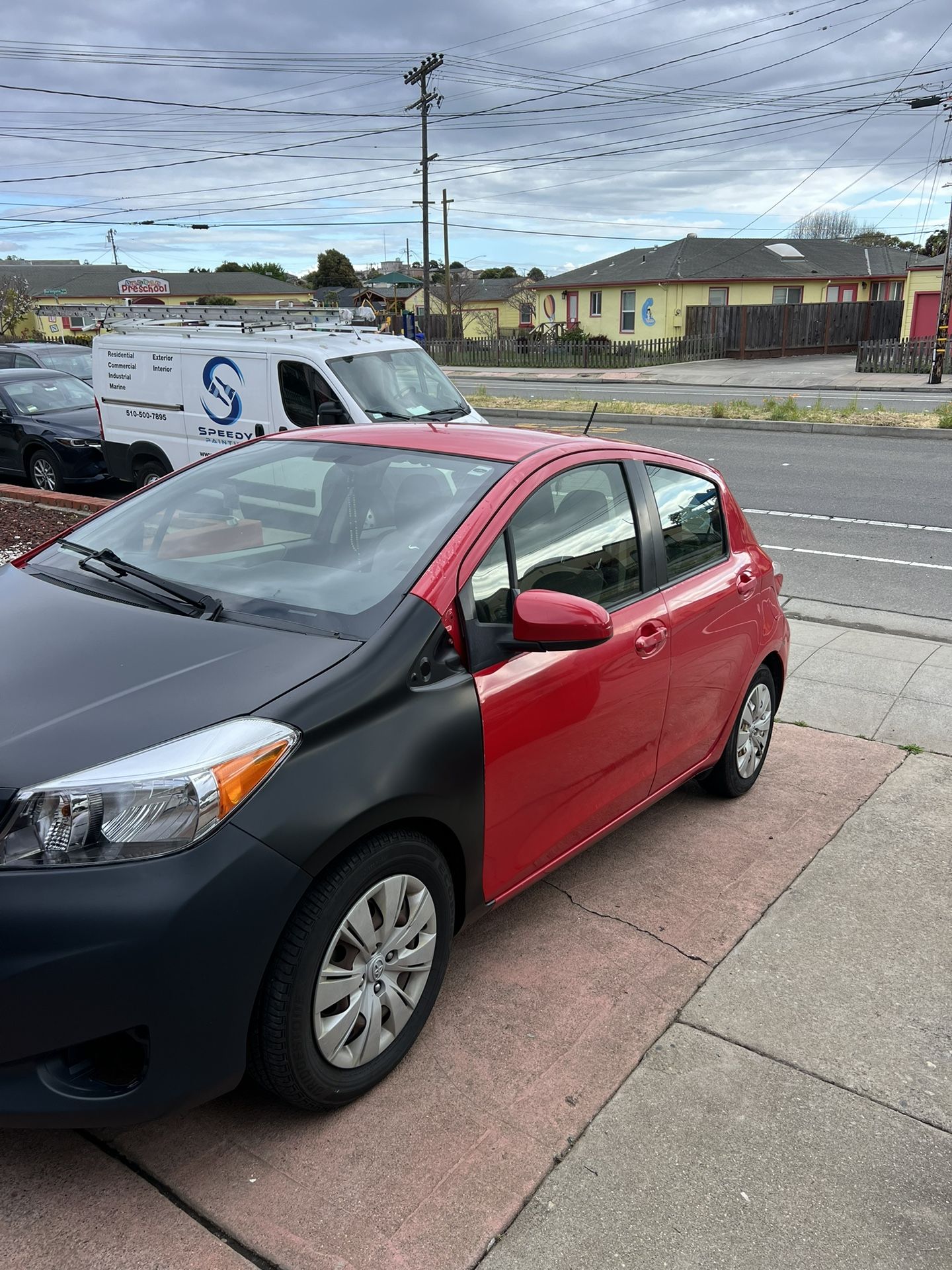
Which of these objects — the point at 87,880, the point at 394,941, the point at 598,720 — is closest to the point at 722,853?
the point at 598,720

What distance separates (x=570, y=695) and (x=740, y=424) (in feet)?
54.1

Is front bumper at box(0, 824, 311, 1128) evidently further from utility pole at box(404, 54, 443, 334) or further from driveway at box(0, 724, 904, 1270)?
utility pole at box(404, 54, 443, 334)

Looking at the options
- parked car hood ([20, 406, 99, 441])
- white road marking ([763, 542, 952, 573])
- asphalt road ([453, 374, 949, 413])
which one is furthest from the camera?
asphalt road ([453, 374, 949, 413])

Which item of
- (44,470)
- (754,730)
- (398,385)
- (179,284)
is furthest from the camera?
(179,284)

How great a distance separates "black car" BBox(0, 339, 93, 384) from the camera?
13.5 m

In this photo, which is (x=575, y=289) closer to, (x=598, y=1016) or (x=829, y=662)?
(x=829, y=662)

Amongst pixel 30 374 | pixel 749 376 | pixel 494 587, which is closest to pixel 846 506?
pixel 494 587

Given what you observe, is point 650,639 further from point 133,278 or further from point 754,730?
point 133,278

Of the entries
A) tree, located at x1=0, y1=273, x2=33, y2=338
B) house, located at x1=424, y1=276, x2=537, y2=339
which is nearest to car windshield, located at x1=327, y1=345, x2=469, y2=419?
tree, located at x1=0, y1=273, x2=33, y2=338

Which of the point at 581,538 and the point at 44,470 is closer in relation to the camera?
the point at 581,538

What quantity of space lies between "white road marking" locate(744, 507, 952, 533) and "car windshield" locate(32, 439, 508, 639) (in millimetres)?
7322

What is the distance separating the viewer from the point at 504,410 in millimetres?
20484

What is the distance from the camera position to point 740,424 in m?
18.5

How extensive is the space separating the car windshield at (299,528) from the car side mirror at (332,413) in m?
5.72
